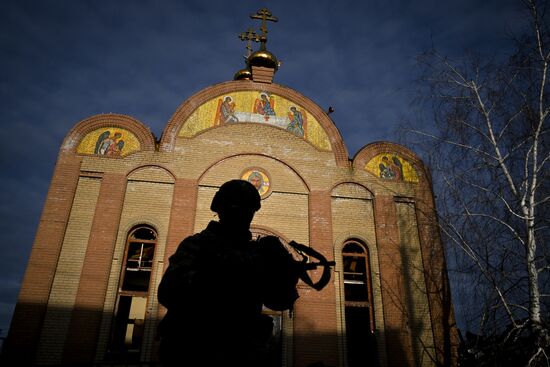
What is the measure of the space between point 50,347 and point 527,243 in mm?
9558

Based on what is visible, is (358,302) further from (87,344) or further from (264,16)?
(264,16)

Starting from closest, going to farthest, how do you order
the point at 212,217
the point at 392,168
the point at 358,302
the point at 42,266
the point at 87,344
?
the point at 87,344, the point at 42,266, the point at 358,302, the point at 212,217, the point at 392,168

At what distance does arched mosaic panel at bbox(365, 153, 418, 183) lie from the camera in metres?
11.5

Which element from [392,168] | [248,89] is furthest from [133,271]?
[392,168]

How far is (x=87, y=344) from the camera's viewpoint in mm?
8305

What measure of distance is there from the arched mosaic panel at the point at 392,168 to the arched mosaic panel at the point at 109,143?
666 centimetres

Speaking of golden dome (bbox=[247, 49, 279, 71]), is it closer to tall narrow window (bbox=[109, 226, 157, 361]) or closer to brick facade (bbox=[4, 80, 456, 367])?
brick facade (bbox=[4, 80, 456, 367])

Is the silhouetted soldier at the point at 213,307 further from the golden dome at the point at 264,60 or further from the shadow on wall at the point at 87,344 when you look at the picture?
the golden dome at the point at 264,60

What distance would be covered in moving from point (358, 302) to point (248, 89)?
22.5 feet

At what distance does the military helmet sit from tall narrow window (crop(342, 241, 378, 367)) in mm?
8164

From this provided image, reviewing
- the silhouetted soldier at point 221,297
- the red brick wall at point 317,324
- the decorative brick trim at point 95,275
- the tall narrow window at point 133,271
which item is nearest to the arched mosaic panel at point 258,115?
the decorative brick trim at point 95,275

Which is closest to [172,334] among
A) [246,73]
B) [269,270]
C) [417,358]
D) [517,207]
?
[269,270]

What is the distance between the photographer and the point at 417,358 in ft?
30.1

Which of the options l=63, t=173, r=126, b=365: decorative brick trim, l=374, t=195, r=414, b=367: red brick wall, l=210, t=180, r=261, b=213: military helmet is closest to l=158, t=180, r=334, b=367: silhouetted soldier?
l=210, t=180, r=261, b=213: military helmet
